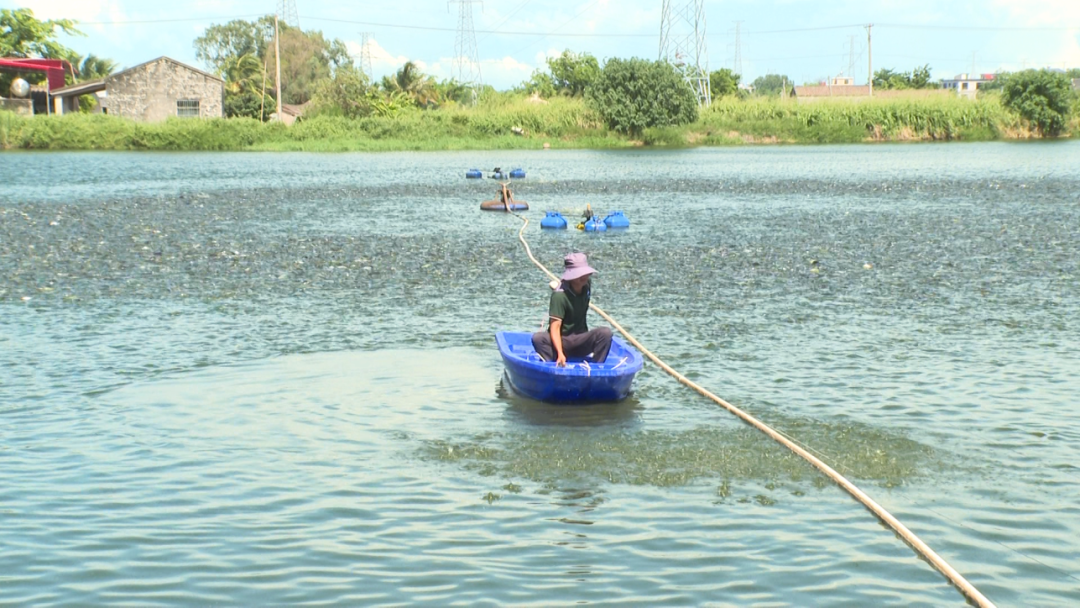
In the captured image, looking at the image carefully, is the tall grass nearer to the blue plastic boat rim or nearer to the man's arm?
the blue plastic boat rim

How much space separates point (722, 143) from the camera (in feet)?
307

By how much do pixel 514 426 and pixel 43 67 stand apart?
104 m

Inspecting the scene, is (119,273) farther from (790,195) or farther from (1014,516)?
(790,195)

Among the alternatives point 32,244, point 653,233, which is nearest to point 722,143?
point 653,233

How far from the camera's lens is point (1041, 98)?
92.7 m

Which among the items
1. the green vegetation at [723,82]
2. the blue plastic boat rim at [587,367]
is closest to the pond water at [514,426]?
the blue plastic boat rim at [587,367]

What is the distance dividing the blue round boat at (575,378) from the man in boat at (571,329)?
0.41ft

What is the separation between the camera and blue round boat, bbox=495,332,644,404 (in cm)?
1201

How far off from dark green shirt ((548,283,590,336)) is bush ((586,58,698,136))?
79.7m

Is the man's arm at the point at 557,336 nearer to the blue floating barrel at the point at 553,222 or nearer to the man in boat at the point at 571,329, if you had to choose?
the man in boat at the point at 571,329

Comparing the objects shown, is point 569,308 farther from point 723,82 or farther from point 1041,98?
point 723,82

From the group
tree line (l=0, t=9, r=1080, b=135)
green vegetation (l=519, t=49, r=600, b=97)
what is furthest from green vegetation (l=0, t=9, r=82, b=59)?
green vegetation (l=519, t=49, r=600, b=97)

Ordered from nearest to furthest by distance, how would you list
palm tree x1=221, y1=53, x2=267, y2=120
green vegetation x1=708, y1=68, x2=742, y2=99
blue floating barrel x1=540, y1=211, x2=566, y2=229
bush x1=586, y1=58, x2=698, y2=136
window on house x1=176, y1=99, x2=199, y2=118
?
blue floating barrel x1=540, y1=211, x2=566, y2=229 → bush x1=586, y1=58, x2=698, y2=136 → window on house x1=176, y1=99, x2=199, y2=118 → palm tree x1=221, y1=53, x2=267, y2=120 → green vegetation x1=708, y1=68, x2=742, y2=99

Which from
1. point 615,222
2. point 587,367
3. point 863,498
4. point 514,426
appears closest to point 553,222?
point 615,222
